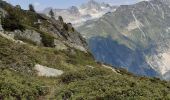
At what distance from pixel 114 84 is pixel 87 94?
2860 millimetres

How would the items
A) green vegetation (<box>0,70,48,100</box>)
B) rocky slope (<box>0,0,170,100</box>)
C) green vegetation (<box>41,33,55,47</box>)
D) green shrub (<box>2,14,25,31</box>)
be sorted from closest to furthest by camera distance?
green vegetation (<box>0,70,48,100</box>) → rocky slope (<box>0,0,170,100</box>) → green shrub (<box>2,14,25,31</box>) → green vegetation (<box>41,33,55,47</box>)

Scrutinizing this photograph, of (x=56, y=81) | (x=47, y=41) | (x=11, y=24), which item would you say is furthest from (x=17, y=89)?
(x=47, y=41)

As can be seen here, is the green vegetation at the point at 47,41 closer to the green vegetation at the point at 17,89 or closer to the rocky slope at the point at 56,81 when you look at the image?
the rocky slope at the point at 56,81

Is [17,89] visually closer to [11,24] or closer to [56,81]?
[56,81]

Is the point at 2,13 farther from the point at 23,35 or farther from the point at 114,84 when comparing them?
the point at 114,84

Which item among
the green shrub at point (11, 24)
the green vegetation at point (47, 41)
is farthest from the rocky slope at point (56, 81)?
the green vegetation at point (47, 41)

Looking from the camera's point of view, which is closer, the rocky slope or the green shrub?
the rocky slope

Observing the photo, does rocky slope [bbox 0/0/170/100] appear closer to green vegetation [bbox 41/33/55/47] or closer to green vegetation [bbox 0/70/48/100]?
green vegetation [bbox 0/70/48/100]

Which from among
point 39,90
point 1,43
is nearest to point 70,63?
point 1,43

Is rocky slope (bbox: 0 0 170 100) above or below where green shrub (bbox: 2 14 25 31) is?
below

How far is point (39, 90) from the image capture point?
2961cm

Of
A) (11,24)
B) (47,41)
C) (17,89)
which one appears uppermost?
(11,24)

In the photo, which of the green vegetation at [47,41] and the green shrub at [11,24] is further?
the green vegetation at [47,41]

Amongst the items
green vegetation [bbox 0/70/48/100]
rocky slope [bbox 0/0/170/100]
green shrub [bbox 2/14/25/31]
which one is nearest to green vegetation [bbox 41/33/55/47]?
green shrub [bbox 2/14/25/31]
